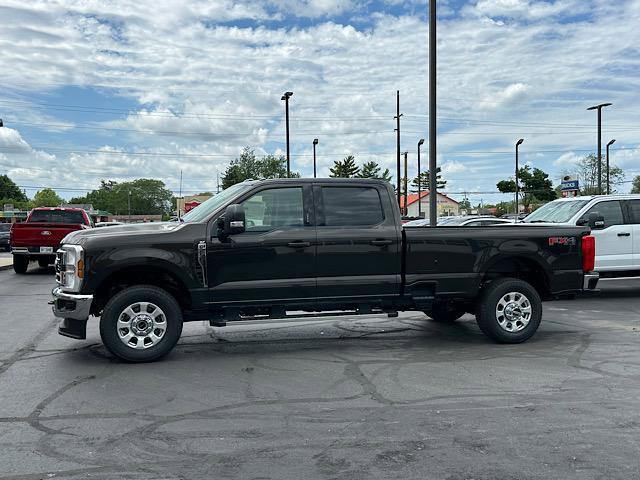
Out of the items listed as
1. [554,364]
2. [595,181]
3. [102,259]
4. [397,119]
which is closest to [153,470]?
[102,259]

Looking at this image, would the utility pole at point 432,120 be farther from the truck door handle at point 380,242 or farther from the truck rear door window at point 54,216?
the truck rear door window at point 54,216

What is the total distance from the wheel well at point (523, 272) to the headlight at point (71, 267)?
489cm

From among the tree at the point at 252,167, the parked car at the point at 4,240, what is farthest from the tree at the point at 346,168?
the parked car at the point at 4,240

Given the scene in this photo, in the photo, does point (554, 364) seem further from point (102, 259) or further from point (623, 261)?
point (623, 261)

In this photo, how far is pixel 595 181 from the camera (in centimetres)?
6141

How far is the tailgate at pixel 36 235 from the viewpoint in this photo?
57.2 ft

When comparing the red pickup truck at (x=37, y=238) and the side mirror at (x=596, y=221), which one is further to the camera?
the red pickup truck at (x=37, y=238)

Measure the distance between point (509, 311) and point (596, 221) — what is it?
4.75 m

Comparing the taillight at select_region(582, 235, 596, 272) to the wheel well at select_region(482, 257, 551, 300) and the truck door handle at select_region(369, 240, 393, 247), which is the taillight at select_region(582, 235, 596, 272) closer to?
the wheel well at select_region(482, 257, 551, 300)

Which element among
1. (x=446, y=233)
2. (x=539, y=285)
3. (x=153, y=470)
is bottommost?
(x=153, y=470)

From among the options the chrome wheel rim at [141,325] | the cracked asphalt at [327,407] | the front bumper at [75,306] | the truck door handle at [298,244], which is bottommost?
the cracked asphalt at [327,407]

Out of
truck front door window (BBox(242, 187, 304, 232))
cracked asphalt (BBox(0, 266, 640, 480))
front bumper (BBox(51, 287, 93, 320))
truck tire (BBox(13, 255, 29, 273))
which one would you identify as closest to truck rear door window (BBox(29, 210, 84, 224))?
truck tire (BBox(13, 255, 29, 273))

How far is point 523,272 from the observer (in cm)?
823

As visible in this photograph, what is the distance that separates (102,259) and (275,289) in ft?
6.30
